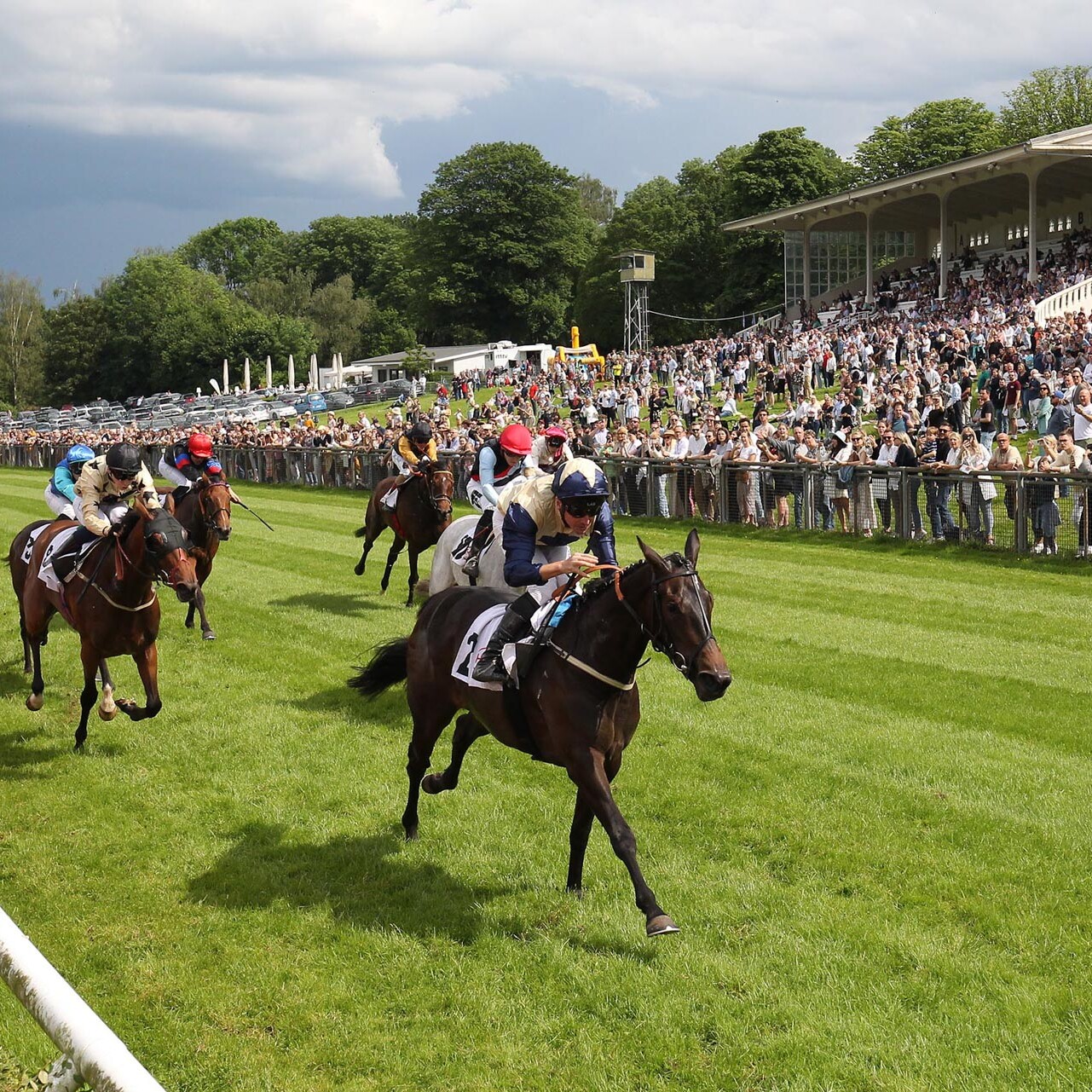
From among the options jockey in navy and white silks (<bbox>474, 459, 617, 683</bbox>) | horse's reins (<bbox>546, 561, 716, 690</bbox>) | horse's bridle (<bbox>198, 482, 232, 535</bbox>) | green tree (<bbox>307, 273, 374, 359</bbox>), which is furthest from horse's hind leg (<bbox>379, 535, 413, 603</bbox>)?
green tree (<bbox>307, 273, 374, 359</bbox>)

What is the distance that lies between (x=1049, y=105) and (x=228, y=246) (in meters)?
106

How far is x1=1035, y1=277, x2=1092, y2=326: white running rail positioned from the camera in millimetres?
32781

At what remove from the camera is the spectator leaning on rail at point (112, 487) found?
29.0ft

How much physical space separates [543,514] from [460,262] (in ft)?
285

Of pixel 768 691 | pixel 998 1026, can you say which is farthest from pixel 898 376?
pixel 998 1026

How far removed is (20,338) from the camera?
112312 millimetres

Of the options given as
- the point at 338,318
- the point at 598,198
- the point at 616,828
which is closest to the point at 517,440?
the point at 616,828

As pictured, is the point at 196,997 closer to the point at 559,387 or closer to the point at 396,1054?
the point at 396,1054

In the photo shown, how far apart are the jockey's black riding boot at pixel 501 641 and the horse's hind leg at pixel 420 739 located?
2.11 ft

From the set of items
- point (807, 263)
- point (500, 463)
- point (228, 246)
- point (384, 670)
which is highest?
point (228, 246)

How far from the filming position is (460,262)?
90.9 meters

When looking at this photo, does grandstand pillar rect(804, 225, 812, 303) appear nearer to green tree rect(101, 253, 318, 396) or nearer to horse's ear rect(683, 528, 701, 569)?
horse's ear rect(683, 528, 701, 569)

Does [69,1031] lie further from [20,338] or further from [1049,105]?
[20,338]

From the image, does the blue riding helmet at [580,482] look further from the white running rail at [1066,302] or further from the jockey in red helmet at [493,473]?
the white running rail at [1066,302]
